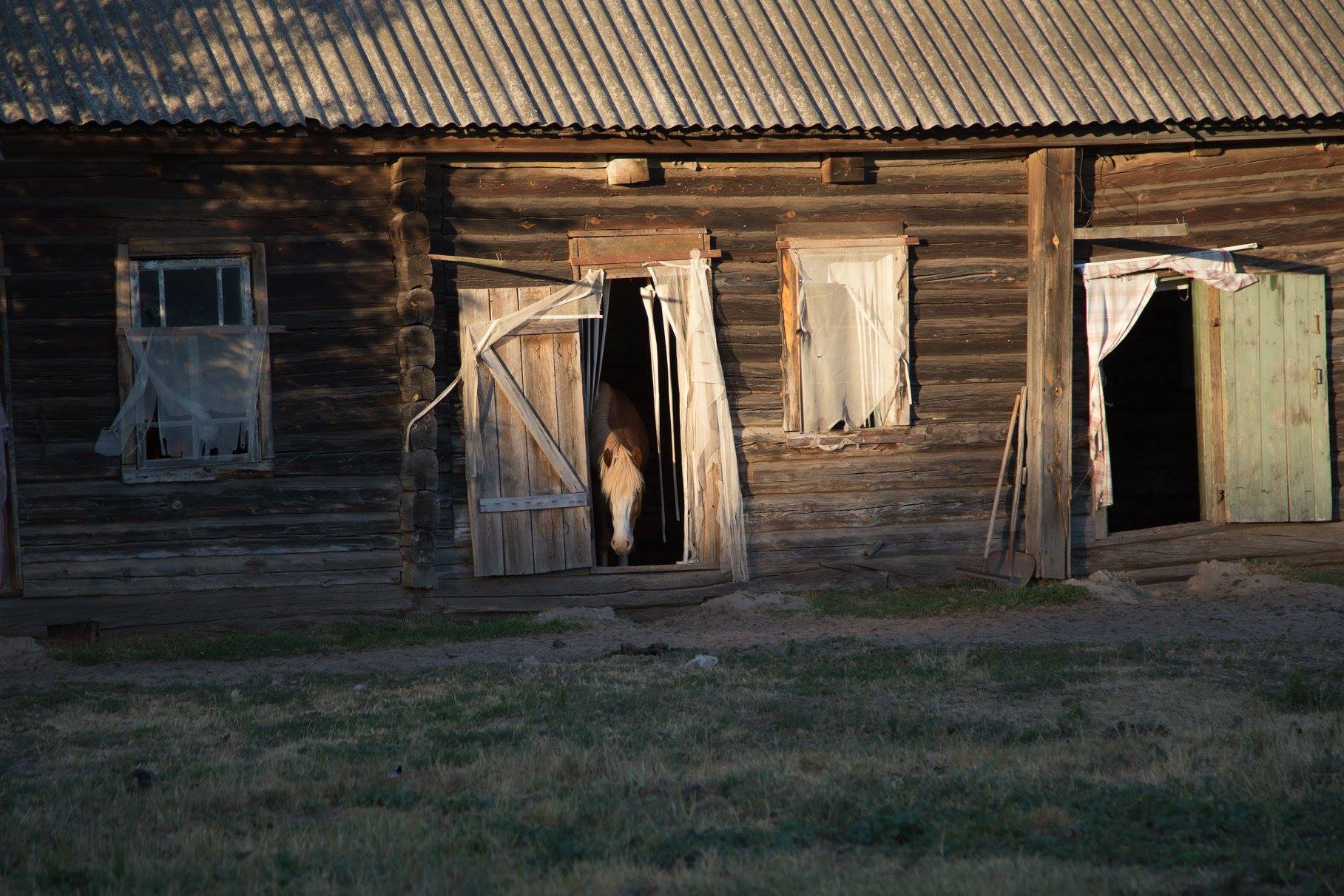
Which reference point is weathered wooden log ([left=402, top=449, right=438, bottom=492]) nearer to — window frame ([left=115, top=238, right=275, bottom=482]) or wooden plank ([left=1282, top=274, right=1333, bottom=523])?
window frame ([left=115, top=238, right=275, bottom=482])

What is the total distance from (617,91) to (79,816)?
20.1ft

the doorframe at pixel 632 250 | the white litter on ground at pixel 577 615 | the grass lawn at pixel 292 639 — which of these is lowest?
the grass lawn at pixel 292 639

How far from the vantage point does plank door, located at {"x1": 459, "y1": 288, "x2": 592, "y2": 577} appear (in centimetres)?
924

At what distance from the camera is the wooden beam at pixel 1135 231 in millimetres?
9375

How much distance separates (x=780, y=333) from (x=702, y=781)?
17.1 ft

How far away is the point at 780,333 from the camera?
9.76m

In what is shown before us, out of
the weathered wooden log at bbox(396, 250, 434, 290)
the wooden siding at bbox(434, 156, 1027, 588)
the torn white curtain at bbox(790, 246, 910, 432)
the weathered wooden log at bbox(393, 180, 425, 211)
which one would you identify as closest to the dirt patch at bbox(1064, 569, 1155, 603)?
the wooden siding at bbox(434, 156, 1027, 588)

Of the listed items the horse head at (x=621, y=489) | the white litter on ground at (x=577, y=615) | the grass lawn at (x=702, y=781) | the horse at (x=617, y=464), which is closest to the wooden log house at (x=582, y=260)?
the white litter on ground at (x=577, y=615)

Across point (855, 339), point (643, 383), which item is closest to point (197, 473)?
point (855, 339)

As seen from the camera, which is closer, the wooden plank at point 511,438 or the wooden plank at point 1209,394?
the wooden plank at point 511,438

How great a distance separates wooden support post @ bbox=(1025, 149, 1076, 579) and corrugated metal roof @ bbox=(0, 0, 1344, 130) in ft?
1.79

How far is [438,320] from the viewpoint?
9.18 meters

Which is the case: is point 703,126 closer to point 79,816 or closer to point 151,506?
point 151,506

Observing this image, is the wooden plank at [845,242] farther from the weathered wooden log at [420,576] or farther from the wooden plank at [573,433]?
the weathered wooden log at [420,576]
